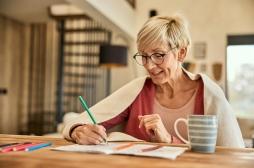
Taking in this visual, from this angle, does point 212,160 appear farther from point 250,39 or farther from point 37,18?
point 37,18

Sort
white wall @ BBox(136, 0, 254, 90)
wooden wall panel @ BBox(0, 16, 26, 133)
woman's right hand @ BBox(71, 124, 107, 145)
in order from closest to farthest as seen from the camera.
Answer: woman's right hand @ BBox(71, 124, 107, 145), white wall @ BBox(136, 0, 254, 90), wooden wall panel @ BBox(0, 16, 26, 133)

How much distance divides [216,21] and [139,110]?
16.0 feet

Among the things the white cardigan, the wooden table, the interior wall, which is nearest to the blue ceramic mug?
the wooden table

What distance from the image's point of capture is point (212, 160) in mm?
773

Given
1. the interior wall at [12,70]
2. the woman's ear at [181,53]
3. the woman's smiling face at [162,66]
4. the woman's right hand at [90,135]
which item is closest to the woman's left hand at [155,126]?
the woman's right hand at [90,135]

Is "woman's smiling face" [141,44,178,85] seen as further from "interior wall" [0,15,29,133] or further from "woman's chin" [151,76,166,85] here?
"interior wall" [0,15,29,133]

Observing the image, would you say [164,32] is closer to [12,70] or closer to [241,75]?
[241,75]

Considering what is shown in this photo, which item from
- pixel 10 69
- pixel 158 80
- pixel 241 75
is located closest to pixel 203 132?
pixel 158 80

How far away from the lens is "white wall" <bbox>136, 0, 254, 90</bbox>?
572 cm

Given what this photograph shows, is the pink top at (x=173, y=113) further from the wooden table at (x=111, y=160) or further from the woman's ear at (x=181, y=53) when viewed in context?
the wooden table at (x=111, y=160)

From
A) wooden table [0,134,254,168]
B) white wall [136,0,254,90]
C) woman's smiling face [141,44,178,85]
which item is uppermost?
white wall [136,0,254,90]

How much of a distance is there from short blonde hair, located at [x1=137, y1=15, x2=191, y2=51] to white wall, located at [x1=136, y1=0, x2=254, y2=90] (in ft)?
14.8

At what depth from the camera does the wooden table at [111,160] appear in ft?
2.31

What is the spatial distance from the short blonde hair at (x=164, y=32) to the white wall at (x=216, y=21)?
4.53 m
